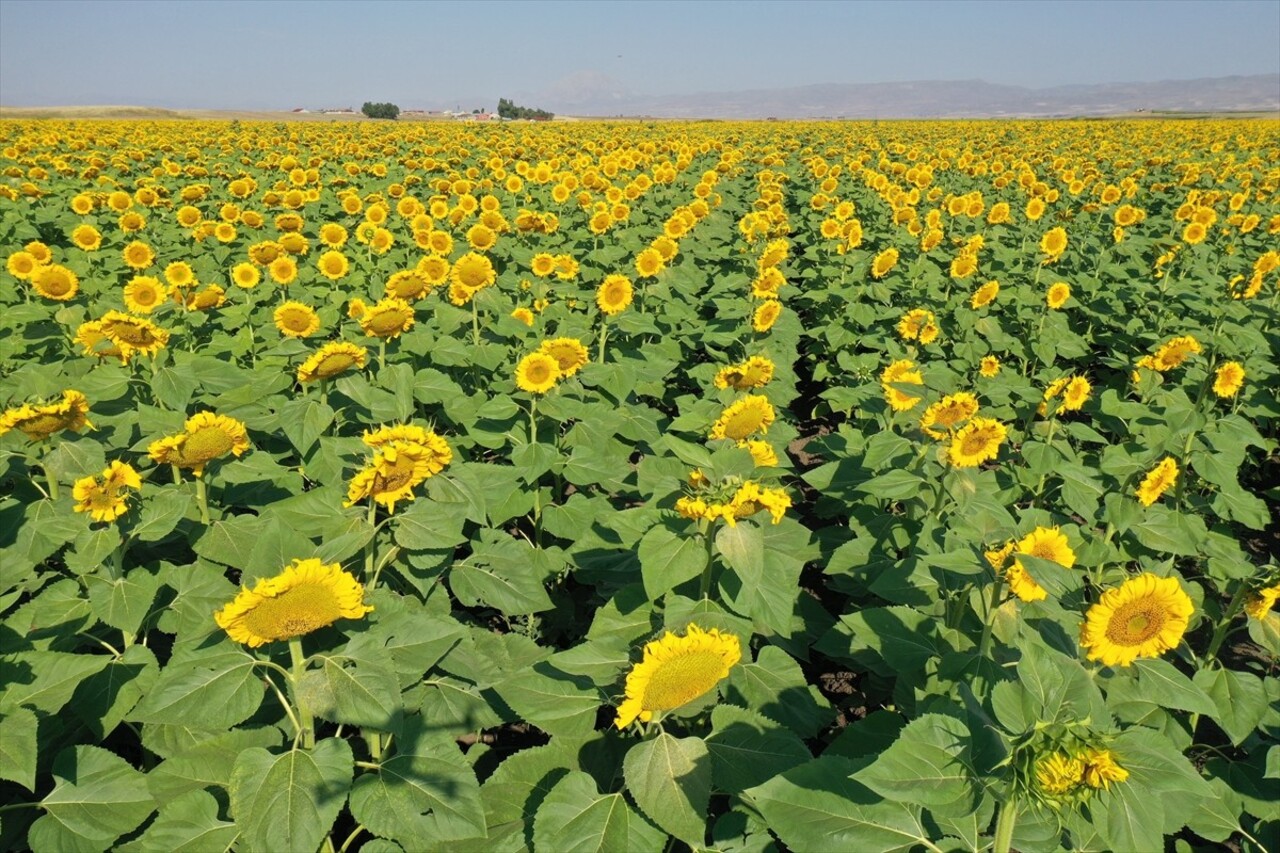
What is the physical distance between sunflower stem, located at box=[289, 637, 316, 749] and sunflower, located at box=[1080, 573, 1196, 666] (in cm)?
231

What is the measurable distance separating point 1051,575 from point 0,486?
4.52 m

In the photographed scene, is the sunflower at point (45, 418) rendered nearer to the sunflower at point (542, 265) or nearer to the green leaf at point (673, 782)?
the green leaf at point (673, 782)

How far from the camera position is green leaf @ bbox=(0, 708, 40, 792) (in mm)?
1796

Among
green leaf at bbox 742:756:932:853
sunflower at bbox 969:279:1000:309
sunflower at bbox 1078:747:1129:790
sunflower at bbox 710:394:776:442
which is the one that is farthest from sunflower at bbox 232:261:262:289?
sunflower at bbox 1078:747:1129:790

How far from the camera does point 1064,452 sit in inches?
177

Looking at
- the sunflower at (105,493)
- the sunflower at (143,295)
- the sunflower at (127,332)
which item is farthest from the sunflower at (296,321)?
the sunflower at (105,493)

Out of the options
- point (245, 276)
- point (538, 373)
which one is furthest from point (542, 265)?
point (538, 373)

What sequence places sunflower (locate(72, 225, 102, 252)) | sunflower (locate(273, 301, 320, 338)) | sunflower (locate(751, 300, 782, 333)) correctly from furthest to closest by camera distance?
sunflower (locate(72, 225, 102, 252))
sunflower (locate(751, 300, 782, 333))
sunflower (locate(273, 301, 320, 338))

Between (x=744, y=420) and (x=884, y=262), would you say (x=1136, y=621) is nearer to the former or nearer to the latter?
(x=744, y=420)

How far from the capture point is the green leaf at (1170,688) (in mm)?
2088

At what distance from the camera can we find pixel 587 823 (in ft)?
6.19

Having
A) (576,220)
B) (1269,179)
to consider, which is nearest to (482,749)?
(576,220)

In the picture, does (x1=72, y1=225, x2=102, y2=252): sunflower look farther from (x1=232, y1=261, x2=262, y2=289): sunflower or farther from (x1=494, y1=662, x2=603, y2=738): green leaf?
(x1=494, y1=662, x2=603, y2=738): green leaf

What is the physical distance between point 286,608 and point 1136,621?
2.45 metres
